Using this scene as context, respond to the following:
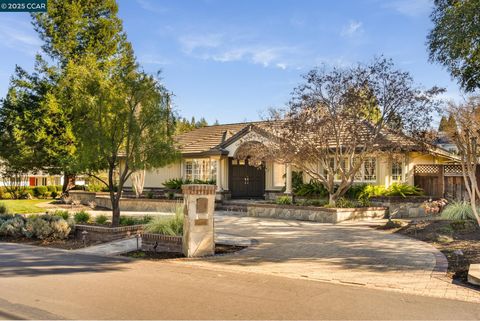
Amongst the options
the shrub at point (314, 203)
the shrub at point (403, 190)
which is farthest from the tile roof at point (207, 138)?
the shrub at point (403, 190)

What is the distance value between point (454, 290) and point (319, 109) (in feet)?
33.7

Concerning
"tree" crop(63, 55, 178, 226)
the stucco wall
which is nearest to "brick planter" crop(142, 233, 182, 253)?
"tree" crop(63, 55, 178, 226)

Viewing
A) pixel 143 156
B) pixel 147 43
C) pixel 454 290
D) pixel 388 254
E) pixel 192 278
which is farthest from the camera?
pixel 147 43

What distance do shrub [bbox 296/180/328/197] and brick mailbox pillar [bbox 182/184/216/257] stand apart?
11.2 meters

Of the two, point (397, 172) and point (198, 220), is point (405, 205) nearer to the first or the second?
point (397, 172)

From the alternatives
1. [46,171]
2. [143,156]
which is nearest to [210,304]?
[143,156]

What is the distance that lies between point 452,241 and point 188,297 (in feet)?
27.3

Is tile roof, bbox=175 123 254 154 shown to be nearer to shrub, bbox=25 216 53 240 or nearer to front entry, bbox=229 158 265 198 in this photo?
front entry, bbox=229 158 265 198

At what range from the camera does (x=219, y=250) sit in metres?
11.0

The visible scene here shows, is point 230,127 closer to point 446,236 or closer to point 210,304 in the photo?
point 446,236

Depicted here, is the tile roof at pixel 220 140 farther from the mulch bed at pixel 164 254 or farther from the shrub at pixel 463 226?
the mulch bed at pixel 164 254

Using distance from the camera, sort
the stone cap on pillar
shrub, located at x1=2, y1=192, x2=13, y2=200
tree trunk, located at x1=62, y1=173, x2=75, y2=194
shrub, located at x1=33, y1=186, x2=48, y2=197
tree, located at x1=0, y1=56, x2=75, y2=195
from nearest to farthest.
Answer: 1. the stone cap on pillar
2. tree, located at x1=0, y1=56, x2=75, y2=195
3. tree trunk, located at x1=62, y1=173, x2=75, y2=194
4. shrub, located at x1=2, y1=192, x2=13, y2=200
5. shrub, located at x1=33, y1=186, x2=48, y2=197

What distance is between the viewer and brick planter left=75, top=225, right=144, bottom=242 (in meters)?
12.8

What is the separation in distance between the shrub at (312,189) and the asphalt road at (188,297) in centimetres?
1264
